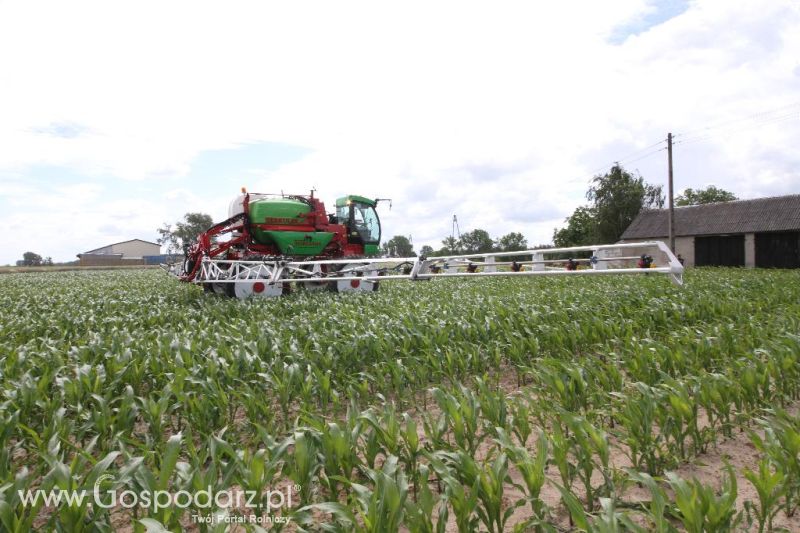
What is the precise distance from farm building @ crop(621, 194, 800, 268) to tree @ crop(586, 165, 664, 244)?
9.56 m

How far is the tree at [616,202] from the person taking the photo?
4666 centimetres

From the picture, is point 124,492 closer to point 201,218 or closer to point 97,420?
point 97,420

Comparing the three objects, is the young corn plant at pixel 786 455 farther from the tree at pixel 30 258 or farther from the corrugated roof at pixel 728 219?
the tree at pixel 30 258

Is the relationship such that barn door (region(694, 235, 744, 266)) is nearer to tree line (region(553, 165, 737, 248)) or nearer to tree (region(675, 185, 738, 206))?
tree line (region(553, 165, 737, 248))

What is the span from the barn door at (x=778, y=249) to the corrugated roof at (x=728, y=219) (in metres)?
0.65

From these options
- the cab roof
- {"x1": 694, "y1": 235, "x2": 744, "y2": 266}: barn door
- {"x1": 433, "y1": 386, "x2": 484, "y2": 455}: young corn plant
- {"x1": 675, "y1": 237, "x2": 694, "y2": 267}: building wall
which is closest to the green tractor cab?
the cab roof

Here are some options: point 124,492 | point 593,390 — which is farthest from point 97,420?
point 593,390

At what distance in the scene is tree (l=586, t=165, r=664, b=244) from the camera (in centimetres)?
4666

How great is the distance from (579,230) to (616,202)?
4.83 metres

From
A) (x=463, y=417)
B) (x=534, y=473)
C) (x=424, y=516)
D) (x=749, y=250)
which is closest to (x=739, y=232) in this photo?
(x=749, y=250)

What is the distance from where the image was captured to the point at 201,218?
96625 mm

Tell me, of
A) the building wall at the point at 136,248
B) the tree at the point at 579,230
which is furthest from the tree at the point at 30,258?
the tree at the point at 579,230

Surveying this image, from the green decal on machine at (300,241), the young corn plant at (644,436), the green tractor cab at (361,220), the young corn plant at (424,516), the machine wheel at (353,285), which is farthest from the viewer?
the green tractor cab at (361,220)

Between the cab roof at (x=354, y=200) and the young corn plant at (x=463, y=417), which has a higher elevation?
the cab roof at (x=354, y=200)
